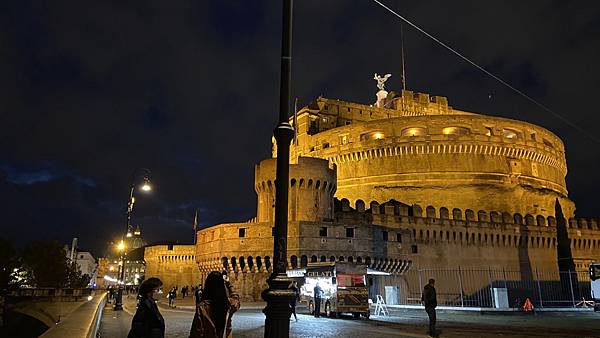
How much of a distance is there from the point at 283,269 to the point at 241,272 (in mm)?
23360

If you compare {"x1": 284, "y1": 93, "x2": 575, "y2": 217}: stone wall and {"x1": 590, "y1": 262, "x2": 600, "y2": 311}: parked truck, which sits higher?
→ {"x1": 284, "y1": 93, "x2": 575, "y2": 217}: stone wall

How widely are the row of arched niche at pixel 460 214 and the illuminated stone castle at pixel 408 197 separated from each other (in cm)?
12

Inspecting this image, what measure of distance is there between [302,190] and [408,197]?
74.0ft

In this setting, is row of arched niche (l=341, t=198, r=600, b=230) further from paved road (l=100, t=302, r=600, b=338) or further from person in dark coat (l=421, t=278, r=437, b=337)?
person in dark coat (l=421, t=278, r=437, b=337)

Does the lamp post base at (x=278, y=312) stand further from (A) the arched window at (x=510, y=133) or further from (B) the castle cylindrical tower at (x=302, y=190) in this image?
(A) the arched window at (x=510, y=133)

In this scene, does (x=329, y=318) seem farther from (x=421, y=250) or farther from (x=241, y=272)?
(x=421, y=250)

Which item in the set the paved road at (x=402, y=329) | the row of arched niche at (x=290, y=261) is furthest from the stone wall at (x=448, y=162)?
the paved road at (x=402, y=329)

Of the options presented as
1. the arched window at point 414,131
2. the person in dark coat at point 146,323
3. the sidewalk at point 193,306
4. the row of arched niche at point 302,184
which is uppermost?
the arched window at point 414,131

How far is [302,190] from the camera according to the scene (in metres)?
30.5

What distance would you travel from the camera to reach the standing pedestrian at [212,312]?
160 inches

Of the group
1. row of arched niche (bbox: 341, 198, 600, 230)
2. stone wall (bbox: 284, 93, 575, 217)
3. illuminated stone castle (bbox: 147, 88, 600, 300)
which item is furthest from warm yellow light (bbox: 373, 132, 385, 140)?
row of arched niche (bbox: 341, 198, 600, 230)

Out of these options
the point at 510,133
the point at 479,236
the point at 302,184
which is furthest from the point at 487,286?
the point at 510,133

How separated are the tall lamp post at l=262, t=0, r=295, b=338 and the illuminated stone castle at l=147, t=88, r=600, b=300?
68.9ft

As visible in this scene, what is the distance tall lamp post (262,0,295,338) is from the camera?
5492mm
